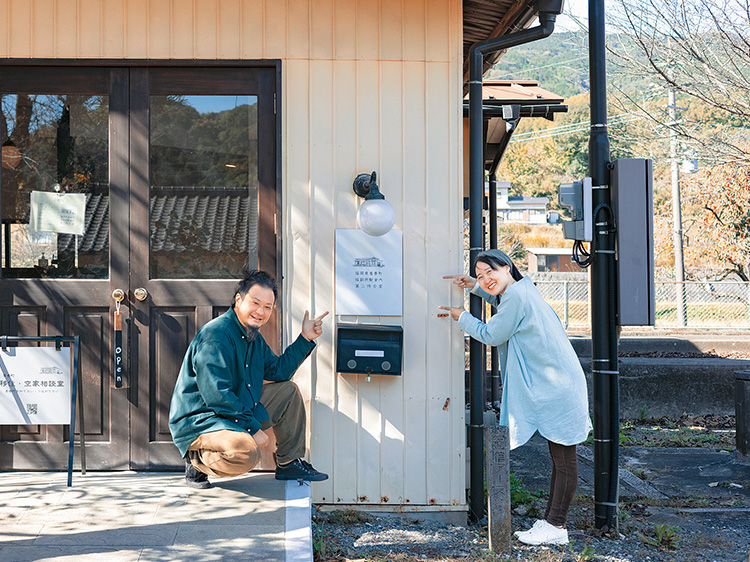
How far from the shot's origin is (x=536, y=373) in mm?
4523

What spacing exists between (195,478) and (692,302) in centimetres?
1879

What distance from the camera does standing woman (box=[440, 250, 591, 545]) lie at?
4.48m

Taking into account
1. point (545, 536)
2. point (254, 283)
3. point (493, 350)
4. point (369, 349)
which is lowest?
point (545, 536)

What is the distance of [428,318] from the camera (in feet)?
16.3

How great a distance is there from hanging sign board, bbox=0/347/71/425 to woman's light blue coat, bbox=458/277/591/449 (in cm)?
262

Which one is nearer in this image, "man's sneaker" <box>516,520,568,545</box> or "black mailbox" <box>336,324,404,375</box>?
"man's sneaker" <box>516,520,568,545</box>

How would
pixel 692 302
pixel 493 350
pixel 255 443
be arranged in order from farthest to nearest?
pixel 692 302
pixel 493 350
pixel 255 443

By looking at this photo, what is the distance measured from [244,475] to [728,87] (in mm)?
6554

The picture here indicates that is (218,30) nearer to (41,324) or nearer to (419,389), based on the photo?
(41,324)

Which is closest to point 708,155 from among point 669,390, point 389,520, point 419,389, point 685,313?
point 669,390

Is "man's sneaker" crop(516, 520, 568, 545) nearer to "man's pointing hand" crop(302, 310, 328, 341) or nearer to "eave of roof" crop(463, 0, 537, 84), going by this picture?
"man's pointing hand" crop(302, 310, 328, 341)

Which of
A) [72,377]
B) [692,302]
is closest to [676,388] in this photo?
[72,377]

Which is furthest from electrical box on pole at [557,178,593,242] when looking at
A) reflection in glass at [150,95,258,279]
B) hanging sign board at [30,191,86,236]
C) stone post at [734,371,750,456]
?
stone post at [734,371,750,456]

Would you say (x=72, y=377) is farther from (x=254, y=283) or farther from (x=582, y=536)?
(x=582, y=536)
